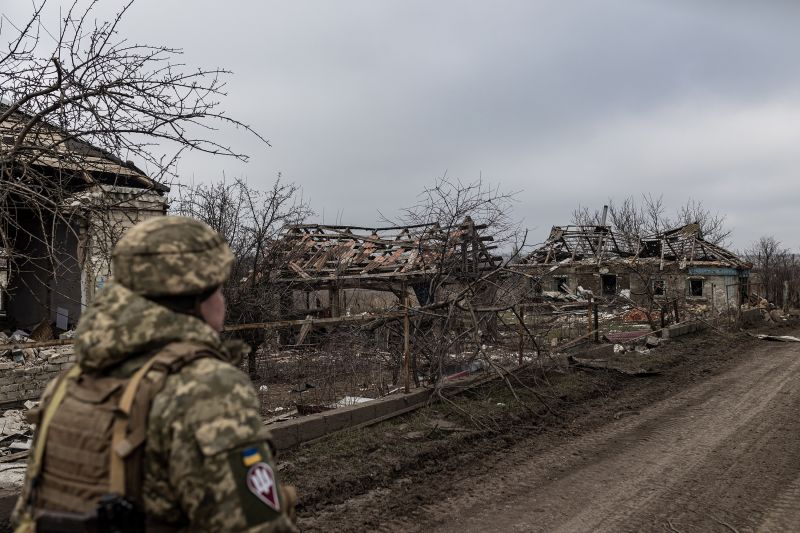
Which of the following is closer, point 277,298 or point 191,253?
point 191,253

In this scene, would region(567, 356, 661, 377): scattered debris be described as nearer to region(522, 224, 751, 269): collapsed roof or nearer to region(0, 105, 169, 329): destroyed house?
region(0, 105, 169, 329): destroyed house

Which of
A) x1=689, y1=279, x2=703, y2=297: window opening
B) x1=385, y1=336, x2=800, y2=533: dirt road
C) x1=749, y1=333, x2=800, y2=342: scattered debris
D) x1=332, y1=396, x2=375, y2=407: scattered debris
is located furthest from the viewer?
x1=689, y1=279, x2=703, y2=297: window opening

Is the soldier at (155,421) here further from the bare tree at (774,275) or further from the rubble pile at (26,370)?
the bare tree at (774,275)

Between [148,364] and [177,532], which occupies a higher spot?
[148,364]

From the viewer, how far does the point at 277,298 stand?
12.5 meters

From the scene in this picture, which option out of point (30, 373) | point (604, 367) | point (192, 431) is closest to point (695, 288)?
point (604, 367)

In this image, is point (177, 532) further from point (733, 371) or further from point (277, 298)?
point (733, 371)

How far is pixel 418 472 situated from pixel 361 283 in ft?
39.4

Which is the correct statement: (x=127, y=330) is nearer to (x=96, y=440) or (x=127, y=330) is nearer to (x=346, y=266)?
(x=96, y=440)

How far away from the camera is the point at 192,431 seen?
A: 168 cm

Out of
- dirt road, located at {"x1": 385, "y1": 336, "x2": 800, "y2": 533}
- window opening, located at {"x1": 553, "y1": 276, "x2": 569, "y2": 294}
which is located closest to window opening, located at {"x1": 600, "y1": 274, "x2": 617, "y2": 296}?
window opening, located at {"x1": 553, "y1": 276, "x2": 569, "y2": 294}

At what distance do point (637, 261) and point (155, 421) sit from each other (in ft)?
92.7

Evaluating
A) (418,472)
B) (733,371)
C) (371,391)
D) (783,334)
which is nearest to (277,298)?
(371,391)

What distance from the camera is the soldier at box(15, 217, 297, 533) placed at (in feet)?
5.50
